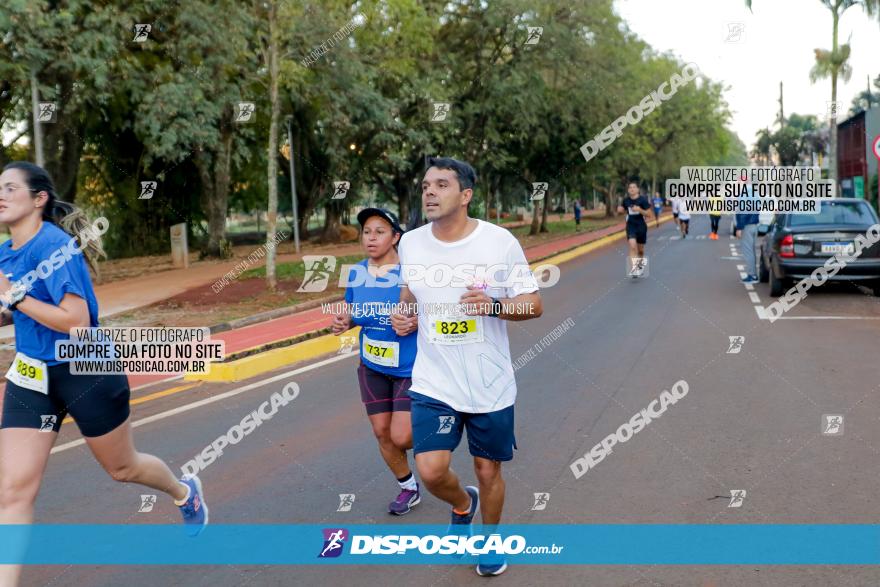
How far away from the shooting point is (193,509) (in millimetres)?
4586

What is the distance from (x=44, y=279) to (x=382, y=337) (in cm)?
173

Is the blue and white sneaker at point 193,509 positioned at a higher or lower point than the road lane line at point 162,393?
higher

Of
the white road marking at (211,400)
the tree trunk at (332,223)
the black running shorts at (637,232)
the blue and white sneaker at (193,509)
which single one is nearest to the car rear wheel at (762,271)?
the black running shorts at (637,232)

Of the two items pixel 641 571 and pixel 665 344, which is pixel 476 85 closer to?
pixel 665 344

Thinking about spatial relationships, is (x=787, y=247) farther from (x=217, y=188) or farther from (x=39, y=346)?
(x=217, y=188)

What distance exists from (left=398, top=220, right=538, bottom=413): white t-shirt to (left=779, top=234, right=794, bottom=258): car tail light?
36.5 ft

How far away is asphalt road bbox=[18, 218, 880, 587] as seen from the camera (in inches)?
164

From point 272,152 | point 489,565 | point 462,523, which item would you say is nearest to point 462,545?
point 462,523

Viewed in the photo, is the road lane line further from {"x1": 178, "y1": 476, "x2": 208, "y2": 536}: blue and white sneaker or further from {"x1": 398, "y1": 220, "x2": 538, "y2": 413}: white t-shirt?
{"x1": 398, "y1": 220, "x2": 538, "y2": 413}: white t-shirt

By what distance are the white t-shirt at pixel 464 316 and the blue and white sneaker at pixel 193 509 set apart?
1507mm

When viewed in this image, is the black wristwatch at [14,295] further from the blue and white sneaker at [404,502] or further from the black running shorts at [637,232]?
the black running shorts at [637,232]

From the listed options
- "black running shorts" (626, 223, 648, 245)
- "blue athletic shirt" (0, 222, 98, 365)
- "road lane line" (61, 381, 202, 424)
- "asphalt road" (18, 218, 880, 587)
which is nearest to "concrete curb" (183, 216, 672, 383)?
"road lane line" (61, 381, 202, 424)

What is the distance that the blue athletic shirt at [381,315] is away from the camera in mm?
4656

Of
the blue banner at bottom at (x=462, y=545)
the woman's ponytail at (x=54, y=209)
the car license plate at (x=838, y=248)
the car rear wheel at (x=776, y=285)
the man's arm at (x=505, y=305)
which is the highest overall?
the woman's ponytail at (x=54, y=209)
